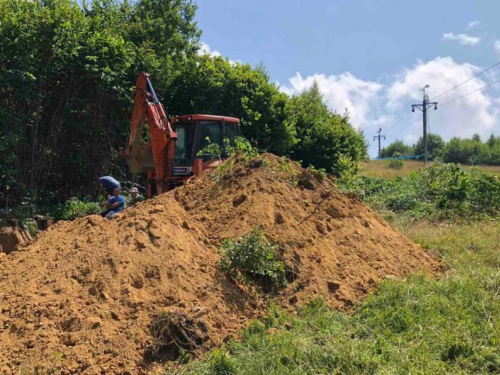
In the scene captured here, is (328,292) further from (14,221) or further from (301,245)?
(14,221)

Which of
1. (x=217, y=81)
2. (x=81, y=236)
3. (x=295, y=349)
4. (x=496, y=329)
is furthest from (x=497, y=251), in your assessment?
(x=217, y=81)

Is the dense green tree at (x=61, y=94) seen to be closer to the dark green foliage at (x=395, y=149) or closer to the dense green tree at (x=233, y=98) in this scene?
the dense green tree at (x=233, y=98)

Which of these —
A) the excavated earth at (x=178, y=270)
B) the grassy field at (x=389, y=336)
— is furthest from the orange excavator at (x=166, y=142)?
the grassy field at (x=389, y=336)

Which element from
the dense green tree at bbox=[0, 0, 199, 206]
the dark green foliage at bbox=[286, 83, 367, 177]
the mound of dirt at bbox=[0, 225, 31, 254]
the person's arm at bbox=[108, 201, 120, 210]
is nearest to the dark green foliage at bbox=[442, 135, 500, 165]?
the dark green foliage at bbox=[286, 83, 367, 177]

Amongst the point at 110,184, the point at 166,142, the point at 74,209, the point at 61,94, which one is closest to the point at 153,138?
the point at 166,142

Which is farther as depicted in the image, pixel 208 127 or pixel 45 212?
pixel 45 212

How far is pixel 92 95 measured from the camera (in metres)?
12.1

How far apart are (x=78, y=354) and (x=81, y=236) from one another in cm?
174

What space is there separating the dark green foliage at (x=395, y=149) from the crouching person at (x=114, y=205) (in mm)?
80280

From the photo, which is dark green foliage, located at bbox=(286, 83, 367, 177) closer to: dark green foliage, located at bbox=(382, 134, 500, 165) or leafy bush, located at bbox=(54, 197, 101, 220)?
leafy bush, located at bbox=(54, 197, 101, 220)

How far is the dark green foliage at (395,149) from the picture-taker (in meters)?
83.0

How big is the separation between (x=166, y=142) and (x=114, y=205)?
6.36 feet

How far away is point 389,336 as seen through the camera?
4.04m

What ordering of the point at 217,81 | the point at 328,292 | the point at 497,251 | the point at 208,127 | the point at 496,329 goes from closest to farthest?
the point at 496,329
the point at 328,292
the point at 497,251
the point at 208,127
the point at 217,81
